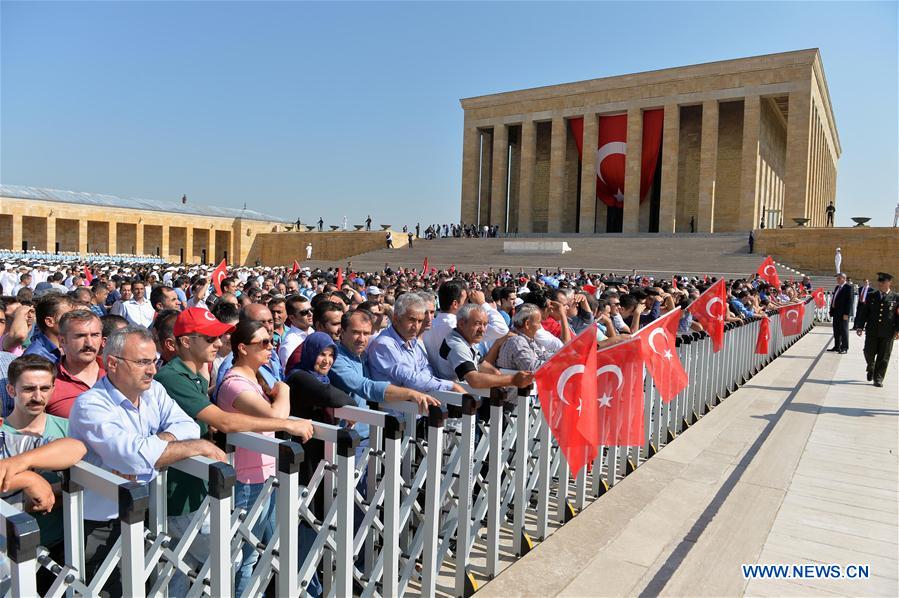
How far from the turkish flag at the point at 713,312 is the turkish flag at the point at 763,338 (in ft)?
12.3

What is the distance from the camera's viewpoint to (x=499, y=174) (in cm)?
4572

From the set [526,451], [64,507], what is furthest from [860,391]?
[64,507]

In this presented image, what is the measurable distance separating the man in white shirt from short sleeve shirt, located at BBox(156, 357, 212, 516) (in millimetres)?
6023

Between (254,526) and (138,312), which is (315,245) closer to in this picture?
(138,312)

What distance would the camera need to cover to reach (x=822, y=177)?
50781 millimetres

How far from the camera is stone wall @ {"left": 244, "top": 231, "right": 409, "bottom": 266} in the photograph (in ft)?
138

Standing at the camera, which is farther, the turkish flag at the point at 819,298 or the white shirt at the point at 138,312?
the turkish flag at the point at 819,298

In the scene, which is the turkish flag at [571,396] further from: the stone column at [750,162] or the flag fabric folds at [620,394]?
the stone column at [750,162]

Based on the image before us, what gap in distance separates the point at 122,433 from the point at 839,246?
3201 centimetres

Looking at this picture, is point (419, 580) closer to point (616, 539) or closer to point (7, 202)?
point (616, 539)

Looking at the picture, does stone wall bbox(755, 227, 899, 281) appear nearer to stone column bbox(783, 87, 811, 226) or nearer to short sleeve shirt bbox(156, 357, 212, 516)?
stone column bbox(783, 87, 811, 226)

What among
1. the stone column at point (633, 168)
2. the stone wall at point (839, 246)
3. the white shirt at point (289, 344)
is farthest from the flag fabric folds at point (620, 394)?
the stone column at point (633, 168)

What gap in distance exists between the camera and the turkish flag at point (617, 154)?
4003cm

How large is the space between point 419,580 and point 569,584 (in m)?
0.89
